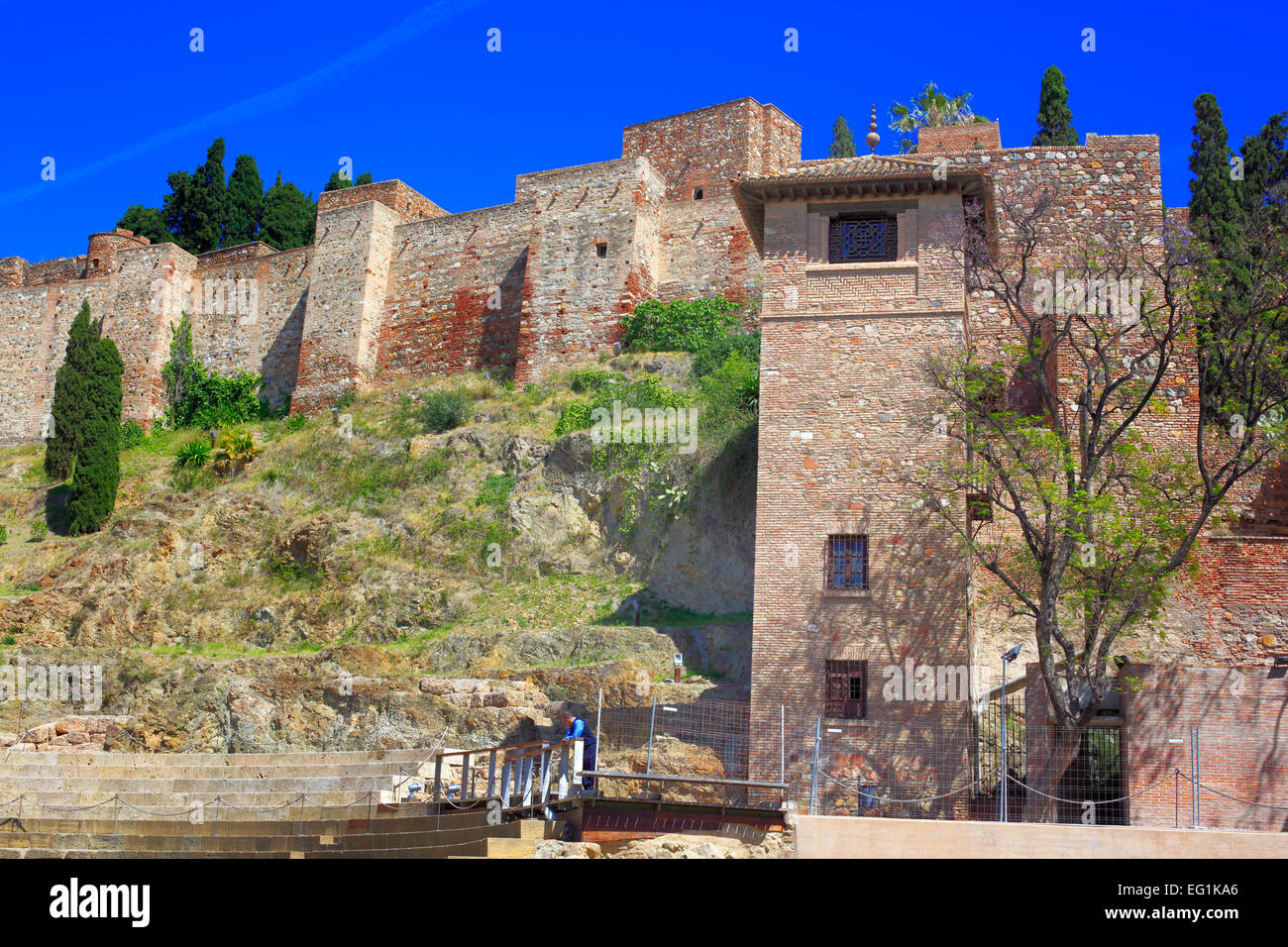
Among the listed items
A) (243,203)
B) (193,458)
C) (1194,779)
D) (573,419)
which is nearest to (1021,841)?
(1194,779)

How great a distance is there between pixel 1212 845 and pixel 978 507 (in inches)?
286

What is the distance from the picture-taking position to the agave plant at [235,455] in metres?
36.1

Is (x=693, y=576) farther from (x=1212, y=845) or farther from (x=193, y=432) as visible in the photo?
(x=193, y=432)

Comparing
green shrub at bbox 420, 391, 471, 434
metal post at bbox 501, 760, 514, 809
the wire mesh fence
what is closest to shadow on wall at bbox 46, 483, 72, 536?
green shrub at bbox 420, 391, 471, 434

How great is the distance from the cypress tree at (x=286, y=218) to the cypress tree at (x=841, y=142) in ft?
67.0

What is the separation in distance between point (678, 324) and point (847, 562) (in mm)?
13535

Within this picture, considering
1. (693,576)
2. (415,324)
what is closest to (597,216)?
(415,324)

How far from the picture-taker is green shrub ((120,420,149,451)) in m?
40.7

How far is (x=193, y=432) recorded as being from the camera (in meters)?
40.4

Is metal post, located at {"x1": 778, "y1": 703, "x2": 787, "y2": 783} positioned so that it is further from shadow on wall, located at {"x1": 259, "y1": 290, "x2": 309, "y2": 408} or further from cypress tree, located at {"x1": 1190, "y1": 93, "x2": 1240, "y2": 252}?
shadow on wall, located at {"x1": 259, "y1": 290, "x2": 309, "y2": 408}

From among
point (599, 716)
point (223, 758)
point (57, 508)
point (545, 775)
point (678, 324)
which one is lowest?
point (223, 758)

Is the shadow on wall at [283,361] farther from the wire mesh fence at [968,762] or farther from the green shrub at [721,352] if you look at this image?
the wire mesh fence at [968,762]

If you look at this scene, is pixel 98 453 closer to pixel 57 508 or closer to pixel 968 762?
pixel 57 508

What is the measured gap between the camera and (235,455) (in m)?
36.2
